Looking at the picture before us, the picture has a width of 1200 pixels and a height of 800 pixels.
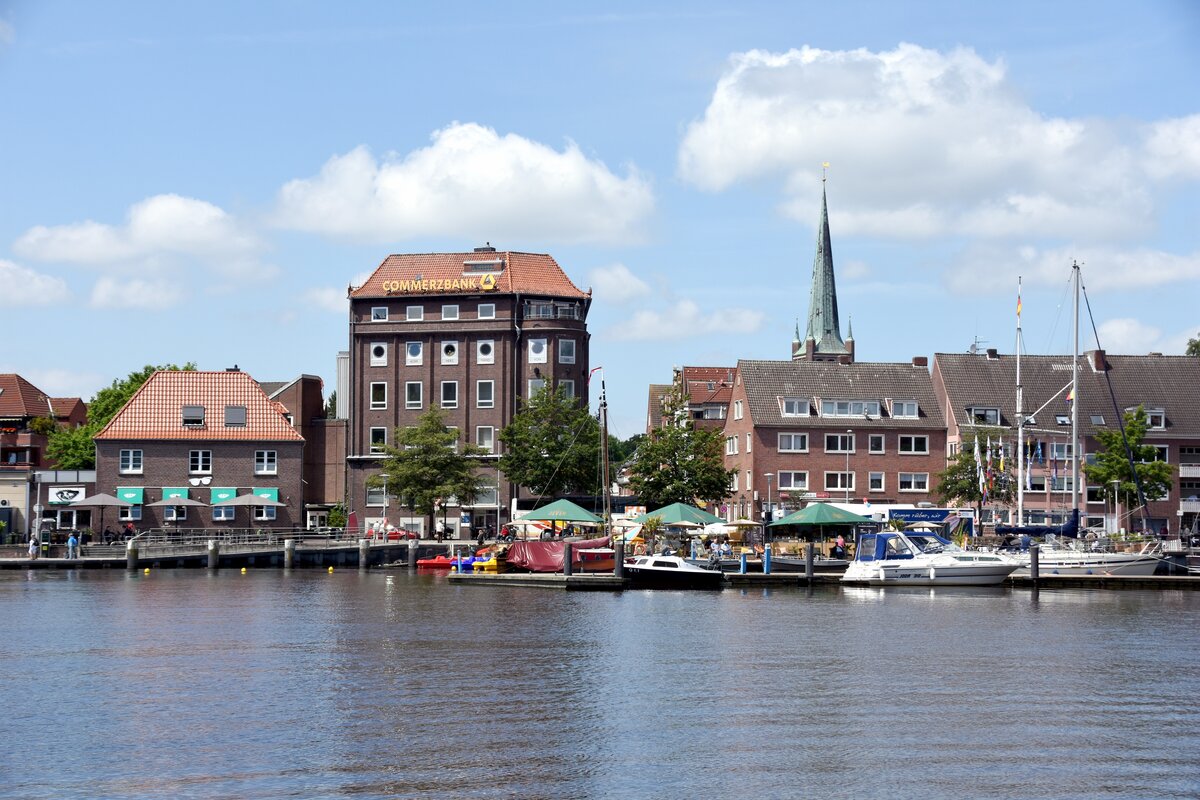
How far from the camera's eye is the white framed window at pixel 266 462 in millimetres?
108750

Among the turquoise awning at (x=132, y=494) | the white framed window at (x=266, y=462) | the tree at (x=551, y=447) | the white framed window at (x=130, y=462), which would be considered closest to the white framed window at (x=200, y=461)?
the white framed window at (x=266, y=462)

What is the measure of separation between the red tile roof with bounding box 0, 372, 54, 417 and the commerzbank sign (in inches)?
1870

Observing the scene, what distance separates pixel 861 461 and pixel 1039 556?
108 feet

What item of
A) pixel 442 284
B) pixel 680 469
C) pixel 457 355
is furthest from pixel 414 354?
pixel 680 469

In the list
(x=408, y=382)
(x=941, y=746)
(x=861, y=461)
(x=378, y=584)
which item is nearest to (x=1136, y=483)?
(x=861, y=461)

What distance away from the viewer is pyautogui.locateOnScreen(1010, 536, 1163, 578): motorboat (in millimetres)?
73188

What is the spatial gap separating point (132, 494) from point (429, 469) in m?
22.4

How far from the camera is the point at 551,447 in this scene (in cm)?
10594

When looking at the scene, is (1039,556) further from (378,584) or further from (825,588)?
(378,584)

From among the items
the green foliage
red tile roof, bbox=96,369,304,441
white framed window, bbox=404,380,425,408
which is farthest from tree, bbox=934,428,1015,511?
red tile roof, bbox=96,369,304,441

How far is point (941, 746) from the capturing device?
1202 inches

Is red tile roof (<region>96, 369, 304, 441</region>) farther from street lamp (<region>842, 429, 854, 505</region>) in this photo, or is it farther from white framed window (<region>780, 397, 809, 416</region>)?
street lamp (<region>842, 429, 854, 505</region>)

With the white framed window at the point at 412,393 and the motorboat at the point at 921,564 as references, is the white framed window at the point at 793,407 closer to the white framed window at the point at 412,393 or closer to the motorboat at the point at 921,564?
the white framed window at the point at 412,393

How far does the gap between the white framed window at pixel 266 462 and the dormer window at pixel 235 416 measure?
2.58 meters
